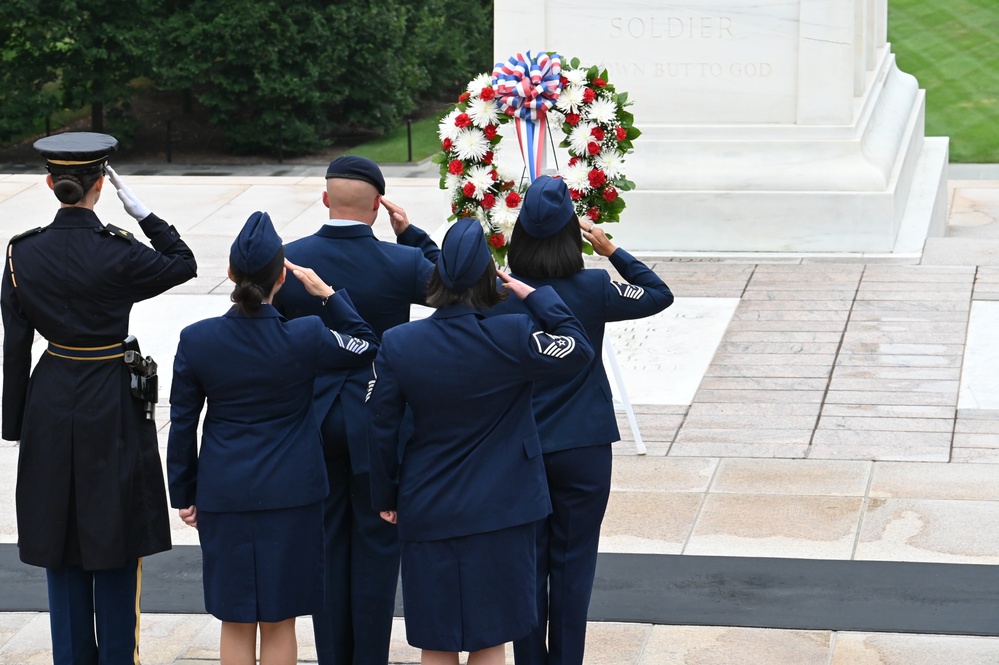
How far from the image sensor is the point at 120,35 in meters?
23.9

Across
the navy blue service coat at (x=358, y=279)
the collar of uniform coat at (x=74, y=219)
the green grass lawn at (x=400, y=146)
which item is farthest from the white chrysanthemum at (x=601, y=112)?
the green grass lawn at (x=400, y=146)

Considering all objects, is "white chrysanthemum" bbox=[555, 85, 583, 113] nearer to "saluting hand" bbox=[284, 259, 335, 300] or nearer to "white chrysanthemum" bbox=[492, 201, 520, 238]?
"white chrysanthemum" bbox=[492, 201, 520, 238]

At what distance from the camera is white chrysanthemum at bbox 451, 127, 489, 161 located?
7.37m

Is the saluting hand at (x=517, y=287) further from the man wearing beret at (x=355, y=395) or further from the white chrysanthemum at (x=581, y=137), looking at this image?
the white chrysanthemum at (x=581, y=137)

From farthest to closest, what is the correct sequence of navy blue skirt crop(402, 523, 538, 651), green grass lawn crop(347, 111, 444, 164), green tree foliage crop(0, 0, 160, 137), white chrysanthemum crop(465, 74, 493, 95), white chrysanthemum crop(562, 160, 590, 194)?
green grass lawn crop(347, 111, 444, 164)
green tree foliage crop(0, 0, 160, 137)
white chrysanthemum crop(465, 74, 493, 95)
white chrysanthemum crop(562, 160, 590, 194)
navy blue skirt crop(402, 523, 538, 651)

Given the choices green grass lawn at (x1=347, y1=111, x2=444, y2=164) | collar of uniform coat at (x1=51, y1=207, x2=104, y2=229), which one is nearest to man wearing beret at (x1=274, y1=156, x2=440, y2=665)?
collar of uniform coat at (x1=51, y1=207, x2=104, y2=229)

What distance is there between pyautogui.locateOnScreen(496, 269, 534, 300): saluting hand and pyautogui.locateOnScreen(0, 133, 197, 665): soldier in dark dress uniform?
1.18 m

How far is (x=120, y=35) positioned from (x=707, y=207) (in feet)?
46.8

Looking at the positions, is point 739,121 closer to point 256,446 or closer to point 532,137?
point 532,137

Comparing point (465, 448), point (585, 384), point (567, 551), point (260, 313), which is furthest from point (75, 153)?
point (567, 551)

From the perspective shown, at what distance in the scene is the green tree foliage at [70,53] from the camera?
23.9 meters

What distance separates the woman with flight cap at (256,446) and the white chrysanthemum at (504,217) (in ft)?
9.07

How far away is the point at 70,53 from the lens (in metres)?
24.3

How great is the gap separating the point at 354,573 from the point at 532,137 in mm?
3073
